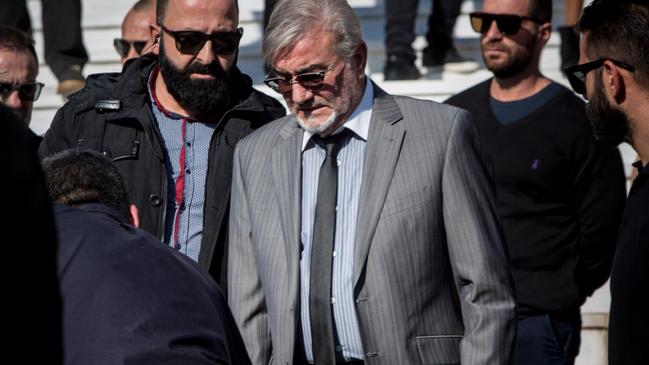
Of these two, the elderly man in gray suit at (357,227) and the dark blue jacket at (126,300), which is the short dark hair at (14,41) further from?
the dark blue jacket at (126,300)

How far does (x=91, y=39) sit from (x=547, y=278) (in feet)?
19.2

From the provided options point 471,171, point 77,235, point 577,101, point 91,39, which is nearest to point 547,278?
point 577,101

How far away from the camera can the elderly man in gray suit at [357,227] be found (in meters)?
3.65

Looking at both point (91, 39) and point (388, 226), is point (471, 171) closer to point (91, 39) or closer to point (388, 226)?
point (388, 226)

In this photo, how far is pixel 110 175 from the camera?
292 cm

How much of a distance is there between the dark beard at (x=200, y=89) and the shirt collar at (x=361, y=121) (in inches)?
19.3

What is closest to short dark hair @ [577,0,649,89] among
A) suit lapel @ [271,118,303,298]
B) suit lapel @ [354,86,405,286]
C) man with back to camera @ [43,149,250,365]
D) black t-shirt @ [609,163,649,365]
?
black t-shirt @ [609,163,649,365]

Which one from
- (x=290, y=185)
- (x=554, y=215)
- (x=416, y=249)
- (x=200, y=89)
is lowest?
(x=554, y=215)

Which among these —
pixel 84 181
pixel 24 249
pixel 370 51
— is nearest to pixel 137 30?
pixel 370 51

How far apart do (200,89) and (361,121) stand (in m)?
0.68

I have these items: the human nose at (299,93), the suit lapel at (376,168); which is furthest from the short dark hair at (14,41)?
the suit lapel at (376,168)

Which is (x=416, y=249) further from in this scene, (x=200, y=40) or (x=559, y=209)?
(x=559, y=209)

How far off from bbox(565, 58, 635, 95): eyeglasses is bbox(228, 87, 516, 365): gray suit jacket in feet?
1.27

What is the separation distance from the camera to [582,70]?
3484 millimetres
